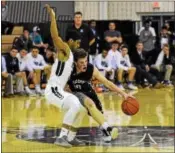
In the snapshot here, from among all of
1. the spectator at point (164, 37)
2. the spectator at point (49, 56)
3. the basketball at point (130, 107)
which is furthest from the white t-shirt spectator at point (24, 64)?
the basketball at point (130, 107)

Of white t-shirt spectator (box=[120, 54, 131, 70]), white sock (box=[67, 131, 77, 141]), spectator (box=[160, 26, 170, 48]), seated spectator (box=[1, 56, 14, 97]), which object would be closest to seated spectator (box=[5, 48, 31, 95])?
seated spectator (box=[1, 56, 14, 97])

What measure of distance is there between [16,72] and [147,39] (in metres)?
5.59

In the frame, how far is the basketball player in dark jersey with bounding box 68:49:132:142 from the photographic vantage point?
7.18 m

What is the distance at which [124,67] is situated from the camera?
54.4 ft

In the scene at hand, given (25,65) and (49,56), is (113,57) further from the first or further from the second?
(25,65)

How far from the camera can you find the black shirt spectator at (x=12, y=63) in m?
14.9

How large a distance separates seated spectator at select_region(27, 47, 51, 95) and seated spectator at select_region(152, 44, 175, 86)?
4.18m

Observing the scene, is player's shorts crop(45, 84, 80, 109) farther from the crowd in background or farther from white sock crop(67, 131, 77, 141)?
the crowd in background

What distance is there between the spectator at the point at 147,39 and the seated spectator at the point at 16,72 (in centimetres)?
518

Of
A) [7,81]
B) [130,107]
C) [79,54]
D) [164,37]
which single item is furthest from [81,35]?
[164,37]

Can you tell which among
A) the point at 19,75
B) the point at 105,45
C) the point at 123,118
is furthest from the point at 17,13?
the point at 123,118

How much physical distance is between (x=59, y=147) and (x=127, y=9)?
657 inches

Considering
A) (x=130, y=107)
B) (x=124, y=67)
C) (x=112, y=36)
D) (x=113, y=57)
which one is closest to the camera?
(x=130, y=107)

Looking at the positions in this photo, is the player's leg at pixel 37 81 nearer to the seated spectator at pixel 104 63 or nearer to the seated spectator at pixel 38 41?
the seated spectator at pixel 38 41
